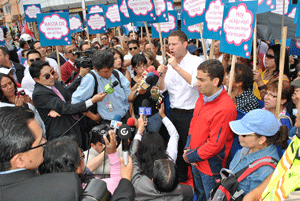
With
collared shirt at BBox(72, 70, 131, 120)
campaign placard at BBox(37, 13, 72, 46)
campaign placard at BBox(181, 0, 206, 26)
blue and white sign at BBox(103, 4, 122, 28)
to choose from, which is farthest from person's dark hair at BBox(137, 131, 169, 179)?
blue and white sign at BBox(103, 4, 122, 28)

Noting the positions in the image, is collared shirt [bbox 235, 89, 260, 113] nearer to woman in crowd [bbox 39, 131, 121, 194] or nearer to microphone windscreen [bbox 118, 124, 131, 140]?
microphone windscreen [bbox 118, 124, 131, 140]

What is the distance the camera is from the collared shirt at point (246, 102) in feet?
8.21

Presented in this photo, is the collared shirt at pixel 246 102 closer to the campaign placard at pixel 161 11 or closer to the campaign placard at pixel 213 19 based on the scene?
the campaign placard at pixel 213 19

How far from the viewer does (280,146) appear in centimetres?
174

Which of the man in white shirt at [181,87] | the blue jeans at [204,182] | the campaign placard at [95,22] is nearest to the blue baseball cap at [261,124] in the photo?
the blue jeans at [204,182]

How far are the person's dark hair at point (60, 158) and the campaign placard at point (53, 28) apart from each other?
11.3ft

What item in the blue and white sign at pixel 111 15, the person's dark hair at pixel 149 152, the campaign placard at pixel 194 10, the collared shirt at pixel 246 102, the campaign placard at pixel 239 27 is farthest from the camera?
the blue and white sign at pixel 111 15

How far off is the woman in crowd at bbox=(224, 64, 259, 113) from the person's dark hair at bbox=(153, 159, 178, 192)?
1.29 m

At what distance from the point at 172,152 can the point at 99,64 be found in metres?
1.32

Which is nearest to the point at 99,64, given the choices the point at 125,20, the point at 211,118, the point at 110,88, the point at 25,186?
the point at 110,88

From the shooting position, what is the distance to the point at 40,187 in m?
0.98

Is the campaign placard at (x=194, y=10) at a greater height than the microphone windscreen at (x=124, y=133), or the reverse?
the campaign placard at (x=194, y=10)

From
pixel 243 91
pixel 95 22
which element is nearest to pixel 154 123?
pixel 243 91

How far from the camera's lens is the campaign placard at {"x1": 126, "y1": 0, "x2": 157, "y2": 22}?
3.90 m
